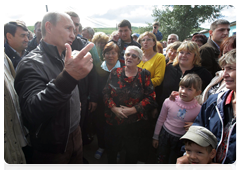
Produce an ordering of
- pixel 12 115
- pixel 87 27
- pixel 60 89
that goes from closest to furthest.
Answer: pixel 60 89 < pixel 12 115 < pixel 87 27

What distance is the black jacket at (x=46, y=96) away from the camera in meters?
1.08

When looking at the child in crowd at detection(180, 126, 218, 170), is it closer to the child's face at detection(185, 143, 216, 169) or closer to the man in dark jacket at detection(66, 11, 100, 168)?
the child's face at detection(185, 143, 216, 169)

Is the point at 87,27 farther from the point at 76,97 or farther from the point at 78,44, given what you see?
the point at 76,97

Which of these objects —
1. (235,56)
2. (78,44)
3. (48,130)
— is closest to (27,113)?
(48,130)

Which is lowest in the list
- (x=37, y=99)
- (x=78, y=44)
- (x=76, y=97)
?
(x=76, y=97)

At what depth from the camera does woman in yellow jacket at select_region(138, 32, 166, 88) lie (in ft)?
8.81

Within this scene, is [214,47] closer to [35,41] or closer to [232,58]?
[232,58]

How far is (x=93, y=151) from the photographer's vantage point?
10.3ft

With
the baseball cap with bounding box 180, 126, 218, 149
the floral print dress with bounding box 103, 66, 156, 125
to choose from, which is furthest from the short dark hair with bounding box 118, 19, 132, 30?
the baseball cap with bounding box 180, 126, 218, 149

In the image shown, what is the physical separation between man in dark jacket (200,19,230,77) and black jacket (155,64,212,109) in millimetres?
551

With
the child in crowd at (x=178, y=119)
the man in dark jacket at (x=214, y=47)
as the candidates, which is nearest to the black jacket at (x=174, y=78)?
the child in crowd at (x=178, y=119)

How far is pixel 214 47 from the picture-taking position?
313 centimetres

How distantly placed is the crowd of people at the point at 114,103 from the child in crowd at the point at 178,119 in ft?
0.04

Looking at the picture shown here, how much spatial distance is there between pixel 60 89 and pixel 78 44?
163 centimetres
